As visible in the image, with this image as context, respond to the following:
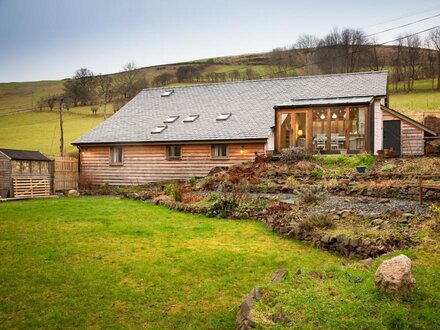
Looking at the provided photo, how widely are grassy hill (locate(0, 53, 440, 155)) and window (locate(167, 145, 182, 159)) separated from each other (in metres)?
17.1

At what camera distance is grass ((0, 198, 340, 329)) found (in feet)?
15.6

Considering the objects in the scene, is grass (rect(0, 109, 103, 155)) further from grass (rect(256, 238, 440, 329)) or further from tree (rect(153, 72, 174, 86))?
grass (rect(256, 238, 440, 329))

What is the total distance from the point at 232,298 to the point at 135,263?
91.5 inches

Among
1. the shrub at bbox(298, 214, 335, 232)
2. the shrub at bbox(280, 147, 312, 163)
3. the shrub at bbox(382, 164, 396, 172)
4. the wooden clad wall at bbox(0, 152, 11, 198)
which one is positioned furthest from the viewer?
the shrub at bbox(280, 147, 312, 163)

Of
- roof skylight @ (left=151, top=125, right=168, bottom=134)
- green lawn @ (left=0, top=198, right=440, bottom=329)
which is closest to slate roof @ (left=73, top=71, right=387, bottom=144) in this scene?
roof skylight @ (left=151, top=125, right=168, bottom=134)

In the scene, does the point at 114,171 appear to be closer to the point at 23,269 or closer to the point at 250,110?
the point at 250,110

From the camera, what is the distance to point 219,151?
2159 cm

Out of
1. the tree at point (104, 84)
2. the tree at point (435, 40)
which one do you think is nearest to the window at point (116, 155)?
the tree at point (104, 84)

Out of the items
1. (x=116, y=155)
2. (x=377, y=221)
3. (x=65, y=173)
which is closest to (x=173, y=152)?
(x=116, y=155)

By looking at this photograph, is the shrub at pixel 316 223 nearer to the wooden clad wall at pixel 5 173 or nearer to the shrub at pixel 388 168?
the shrub at pixel 388 168

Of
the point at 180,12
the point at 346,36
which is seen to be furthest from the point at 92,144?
the point at 346,36

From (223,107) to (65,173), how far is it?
11102 millimetres

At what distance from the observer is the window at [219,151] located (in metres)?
21.5

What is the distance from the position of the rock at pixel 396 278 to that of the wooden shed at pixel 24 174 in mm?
18135
